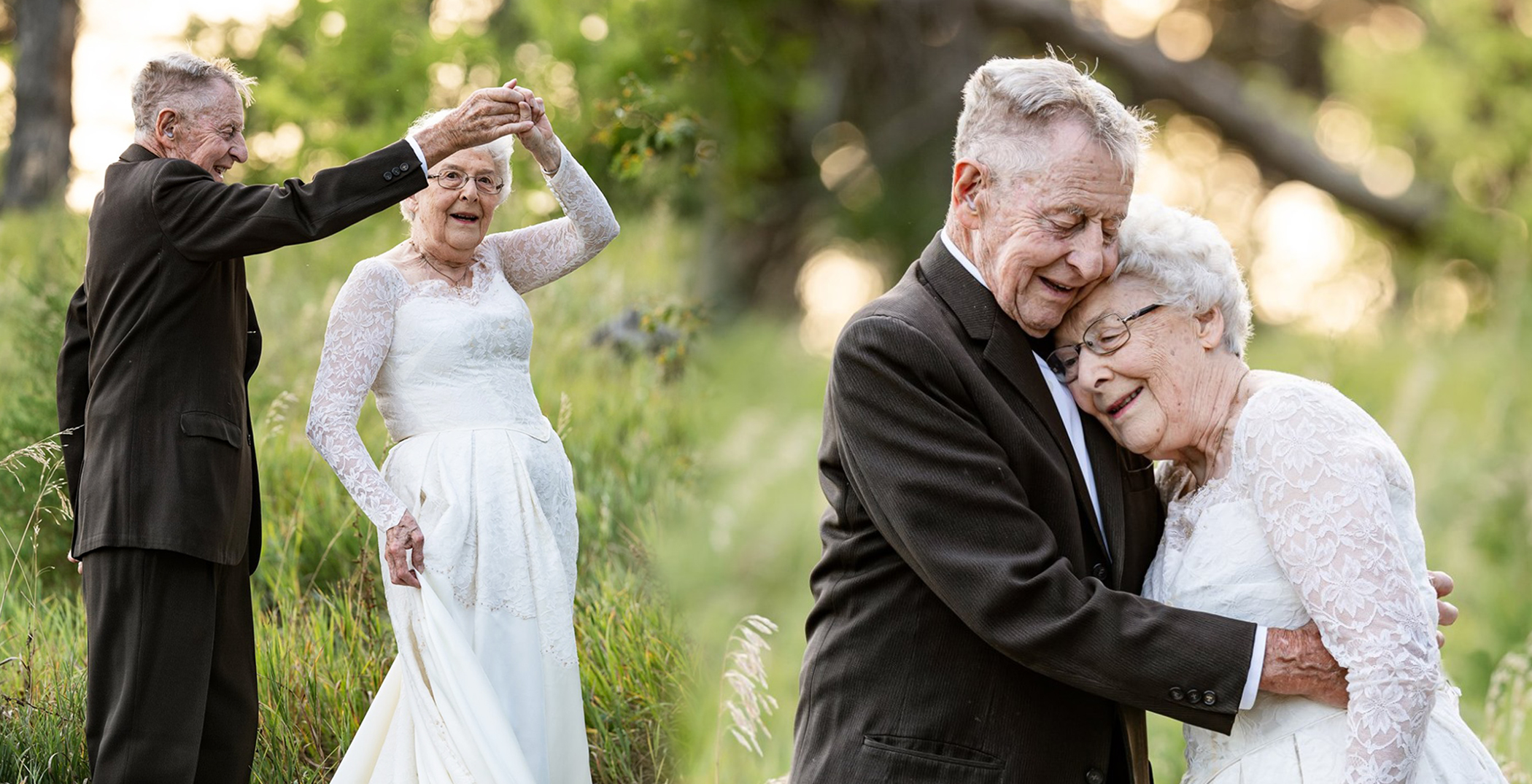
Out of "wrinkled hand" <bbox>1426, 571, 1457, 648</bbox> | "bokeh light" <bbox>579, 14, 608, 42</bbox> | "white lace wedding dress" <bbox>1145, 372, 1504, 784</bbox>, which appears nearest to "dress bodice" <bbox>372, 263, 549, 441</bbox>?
"white lace wedding dress" <bbox>1145, 372, 1504, 784</bbox>

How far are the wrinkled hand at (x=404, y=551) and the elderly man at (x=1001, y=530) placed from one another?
37.3 inches

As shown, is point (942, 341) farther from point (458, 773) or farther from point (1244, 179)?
point (1244, 179)

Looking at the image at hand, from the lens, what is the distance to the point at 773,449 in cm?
864

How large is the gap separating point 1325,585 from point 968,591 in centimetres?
67

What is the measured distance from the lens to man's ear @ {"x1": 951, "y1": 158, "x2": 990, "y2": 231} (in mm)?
2826

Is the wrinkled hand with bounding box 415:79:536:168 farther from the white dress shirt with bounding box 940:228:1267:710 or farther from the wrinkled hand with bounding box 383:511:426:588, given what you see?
the white dress shirt with bounding box 940:228:1267:710

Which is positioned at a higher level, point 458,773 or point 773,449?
point 458,773

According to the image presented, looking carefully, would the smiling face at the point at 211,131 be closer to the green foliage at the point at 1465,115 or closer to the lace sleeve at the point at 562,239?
the lace sleeve at the point at 562,239

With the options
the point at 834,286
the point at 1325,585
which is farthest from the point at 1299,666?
the point at 834,286

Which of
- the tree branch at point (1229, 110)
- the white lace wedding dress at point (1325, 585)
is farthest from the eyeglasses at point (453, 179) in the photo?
the tree branch at point (1229, 110)

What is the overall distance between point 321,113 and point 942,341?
4917mm

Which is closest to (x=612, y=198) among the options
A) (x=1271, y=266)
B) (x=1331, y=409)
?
(x=1331, y=409)

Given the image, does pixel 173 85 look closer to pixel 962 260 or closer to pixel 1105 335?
pixel 962 260

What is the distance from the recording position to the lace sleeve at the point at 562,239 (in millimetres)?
3367
